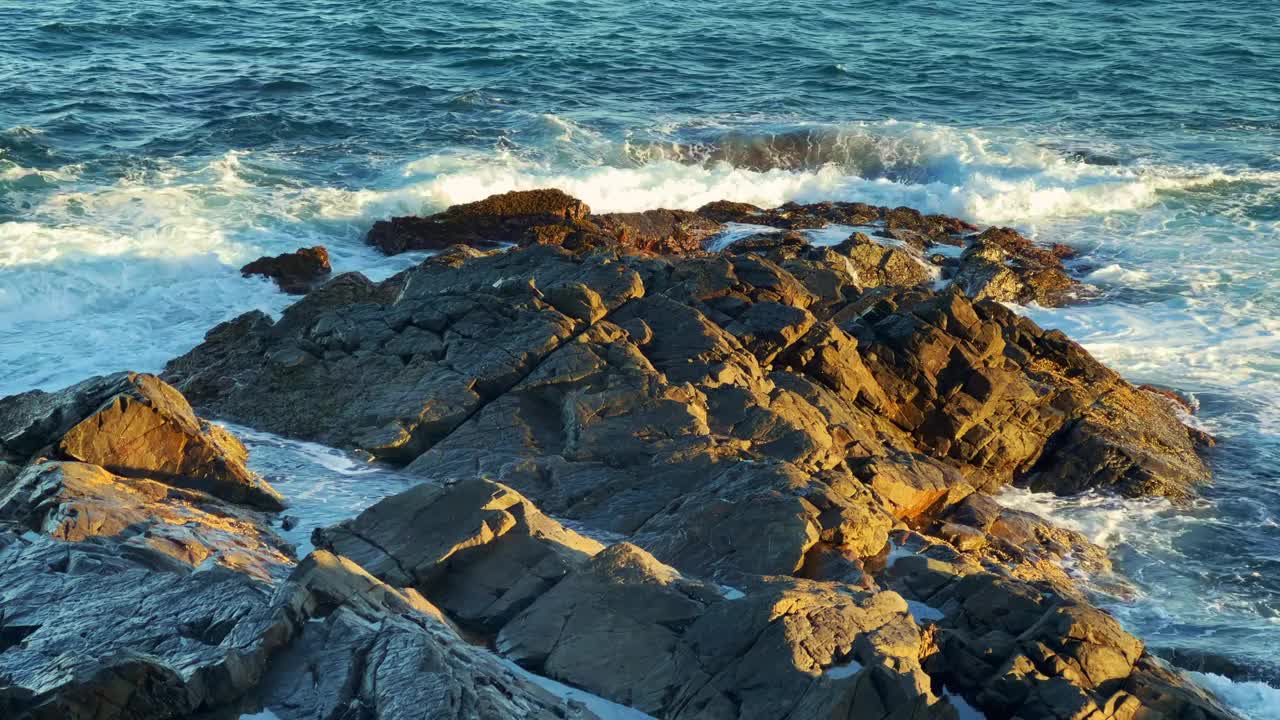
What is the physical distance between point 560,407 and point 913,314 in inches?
240

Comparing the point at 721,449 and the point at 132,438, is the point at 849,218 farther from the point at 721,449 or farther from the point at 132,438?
the point at 132,438

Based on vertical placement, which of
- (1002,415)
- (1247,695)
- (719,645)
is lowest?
(1002,415)

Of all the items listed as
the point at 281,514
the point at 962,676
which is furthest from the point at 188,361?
the point at 962,676

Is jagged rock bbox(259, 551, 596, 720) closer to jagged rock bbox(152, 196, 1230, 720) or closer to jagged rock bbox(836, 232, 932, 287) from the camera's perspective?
jagged rock bbox(152, 196, 1230, 720)

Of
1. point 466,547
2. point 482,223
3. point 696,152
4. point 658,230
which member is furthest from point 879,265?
point 466,547

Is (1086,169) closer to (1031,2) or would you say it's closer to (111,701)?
(1031,2)

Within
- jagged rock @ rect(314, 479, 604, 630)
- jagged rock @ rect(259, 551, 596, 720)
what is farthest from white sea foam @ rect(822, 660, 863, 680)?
jagged rock @ rect(314, 479, 604, 630)

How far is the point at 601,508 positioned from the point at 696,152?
67.7 feet

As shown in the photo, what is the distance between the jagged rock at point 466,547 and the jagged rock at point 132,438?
74.3 inches

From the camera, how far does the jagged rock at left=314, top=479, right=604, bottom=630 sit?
10.4 meters

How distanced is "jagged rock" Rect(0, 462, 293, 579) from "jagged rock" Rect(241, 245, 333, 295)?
34.9ft

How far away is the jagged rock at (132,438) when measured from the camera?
1240 cm

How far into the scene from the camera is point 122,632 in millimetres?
8398

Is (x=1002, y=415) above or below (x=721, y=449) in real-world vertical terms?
below
